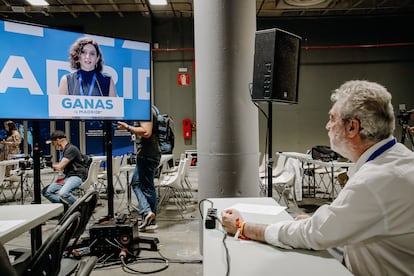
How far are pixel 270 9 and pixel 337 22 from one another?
2.06m

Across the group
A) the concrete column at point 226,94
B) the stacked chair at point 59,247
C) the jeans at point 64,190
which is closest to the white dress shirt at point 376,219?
the stacked chair at point 59,247

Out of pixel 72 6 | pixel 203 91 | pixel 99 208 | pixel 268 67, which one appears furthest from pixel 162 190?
pixel 72 6

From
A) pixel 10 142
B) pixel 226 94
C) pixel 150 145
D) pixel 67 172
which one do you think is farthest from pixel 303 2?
pixel 10 142

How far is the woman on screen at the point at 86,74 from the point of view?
8.86ft

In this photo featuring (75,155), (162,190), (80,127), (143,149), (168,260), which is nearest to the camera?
(168,260)

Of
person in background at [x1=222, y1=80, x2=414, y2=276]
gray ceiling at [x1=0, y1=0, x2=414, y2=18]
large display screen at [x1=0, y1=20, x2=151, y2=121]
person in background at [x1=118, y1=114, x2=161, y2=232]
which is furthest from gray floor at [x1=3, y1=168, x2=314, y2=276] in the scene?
gray ceiling at [x1=0, y1=0, x2=414, y2=18]

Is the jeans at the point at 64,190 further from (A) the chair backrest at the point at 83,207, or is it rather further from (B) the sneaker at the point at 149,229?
(A) the chair backrest at the point at 83,207

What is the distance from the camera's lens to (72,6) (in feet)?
28.4

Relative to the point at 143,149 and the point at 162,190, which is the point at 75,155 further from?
the point at 162,190

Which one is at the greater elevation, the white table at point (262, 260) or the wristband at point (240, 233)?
the wristband at point (240, 233)

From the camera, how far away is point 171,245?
3.48 meters

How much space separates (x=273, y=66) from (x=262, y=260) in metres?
1.50

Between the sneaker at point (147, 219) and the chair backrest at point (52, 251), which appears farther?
the sneaker at point (147, 219)

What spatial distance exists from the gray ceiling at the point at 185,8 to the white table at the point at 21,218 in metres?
7.34
